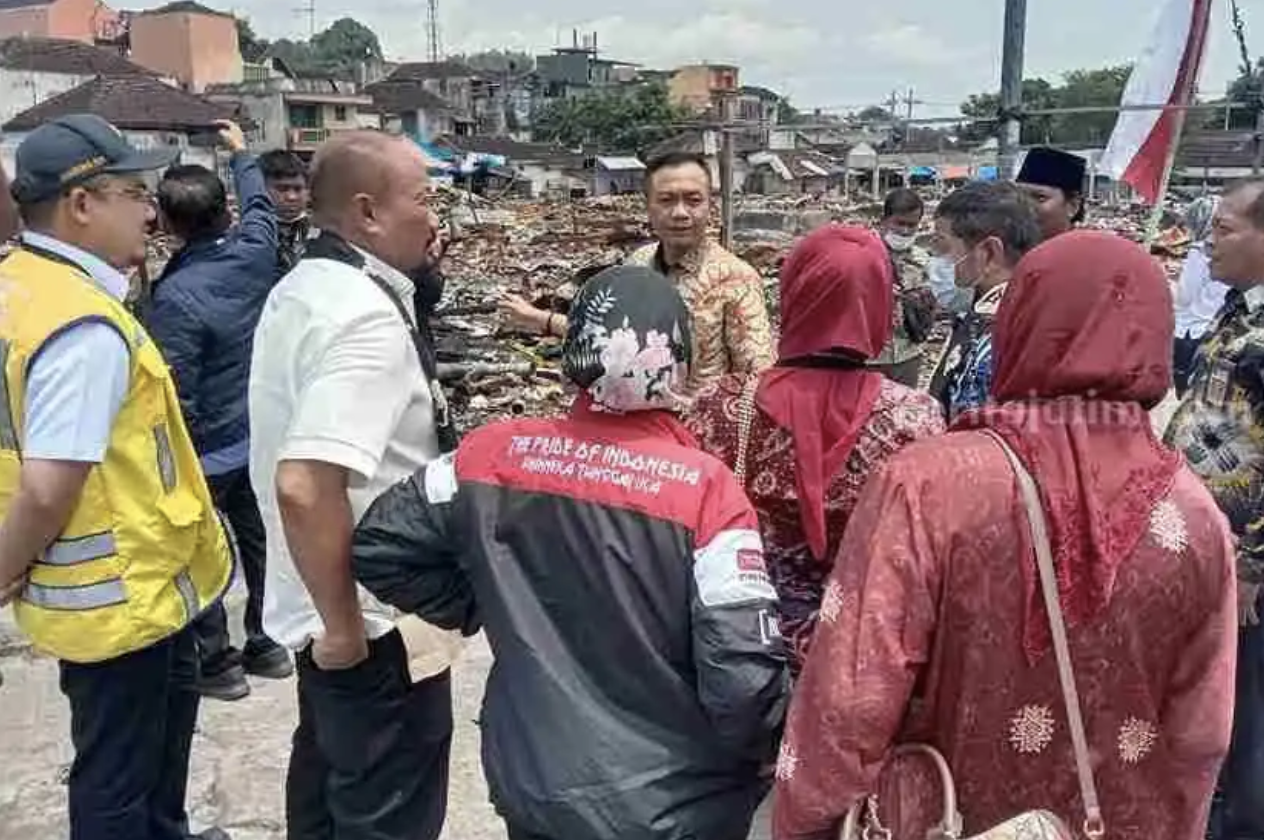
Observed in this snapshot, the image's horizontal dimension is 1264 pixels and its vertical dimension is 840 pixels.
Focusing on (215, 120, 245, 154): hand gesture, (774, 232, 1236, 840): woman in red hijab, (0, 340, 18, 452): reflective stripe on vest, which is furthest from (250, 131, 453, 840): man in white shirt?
(215, 120, 245, 154): hand gesture

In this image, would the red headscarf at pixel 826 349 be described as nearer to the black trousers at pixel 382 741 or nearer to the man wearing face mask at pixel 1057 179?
the black trousers at pixel 382 741

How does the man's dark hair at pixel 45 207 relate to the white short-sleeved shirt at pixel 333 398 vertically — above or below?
above

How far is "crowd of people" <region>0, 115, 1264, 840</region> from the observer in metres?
1.65

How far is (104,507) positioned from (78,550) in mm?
105

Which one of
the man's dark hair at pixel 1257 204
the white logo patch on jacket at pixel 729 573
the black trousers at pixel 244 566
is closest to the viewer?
the white logo patch on jacket at pixel 729 573

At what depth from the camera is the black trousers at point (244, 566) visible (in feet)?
12.9

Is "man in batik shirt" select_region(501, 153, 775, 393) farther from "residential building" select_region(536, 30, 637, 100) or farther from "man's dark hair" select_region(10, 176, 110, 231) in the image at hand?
"residential building" select_region(536, 30, 637, 100)

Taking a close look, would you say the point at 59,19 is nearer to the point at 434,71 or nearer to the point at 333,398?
the point at 434,71

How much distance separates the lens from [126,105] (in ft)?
122

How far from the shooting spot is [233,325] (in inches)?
153

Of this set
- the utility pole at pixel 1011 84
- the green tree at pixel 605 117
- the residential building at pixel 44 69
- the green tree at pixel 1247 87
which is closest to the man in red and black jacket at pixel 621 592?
the utility pole at pixel 1011 84

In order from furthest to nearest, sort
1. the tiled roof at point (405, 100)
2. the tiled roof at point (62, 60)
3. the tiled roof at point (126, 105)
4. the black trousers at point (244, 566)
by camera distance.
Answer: the tiled roof at point (405, 100) < the tiled roof at point (62, 60) < the tiled roof at point (126, 105) < the black trousers at point (244, 566)

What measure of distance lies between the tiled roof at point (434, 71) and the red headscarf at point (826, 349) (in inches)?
2905

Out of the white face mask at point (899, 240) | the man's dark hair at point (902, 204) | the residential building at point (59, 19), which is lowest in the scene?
the white face mask at point (899, 240)
